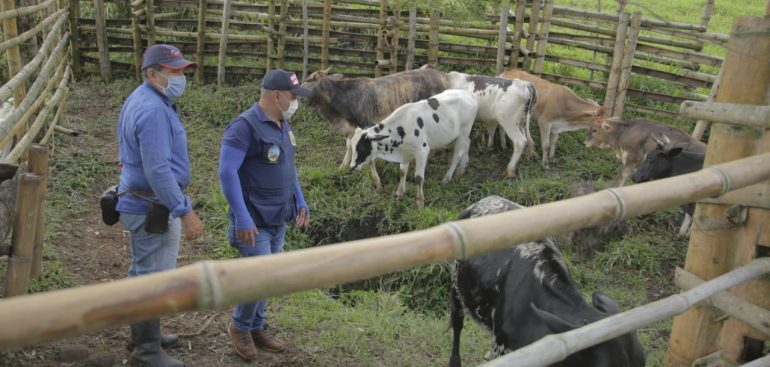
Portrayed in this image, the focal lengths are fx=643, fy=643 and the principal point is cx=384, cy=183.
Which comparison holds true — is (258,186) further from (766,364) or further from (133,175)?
(766,364)

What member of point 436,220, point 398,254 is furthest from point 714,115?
point 436,220

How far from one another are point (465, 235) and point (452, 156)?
7824mm

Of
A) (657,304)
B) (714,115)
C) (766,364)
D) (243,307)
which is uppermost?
(714,115)

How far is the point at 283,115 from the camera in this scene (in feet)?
13.3

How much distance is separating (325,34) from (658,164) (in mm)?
6015

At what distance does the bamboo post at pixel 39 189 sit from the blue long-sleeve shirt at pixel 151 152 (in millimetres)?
825

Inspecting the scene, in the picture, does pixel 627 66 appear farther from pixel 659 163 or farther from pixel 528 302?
pixel 528 302

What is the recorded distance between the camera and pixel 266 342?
14.5 ft

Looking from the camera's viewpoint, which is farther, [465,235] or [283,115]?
[283,115]

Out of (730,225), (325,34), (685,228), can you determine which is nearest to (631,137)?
(685,228)

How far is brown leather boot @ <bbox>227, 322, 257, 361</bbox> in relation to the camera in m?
4.23

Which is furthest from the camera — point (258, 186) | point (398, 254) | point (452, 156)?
point (452, 156)

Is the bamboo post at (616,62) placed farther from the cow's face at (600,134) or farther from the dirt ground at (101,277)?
the dirt ground at (101,277)

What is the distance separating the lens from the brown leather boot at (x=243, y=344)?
4.23 meters
